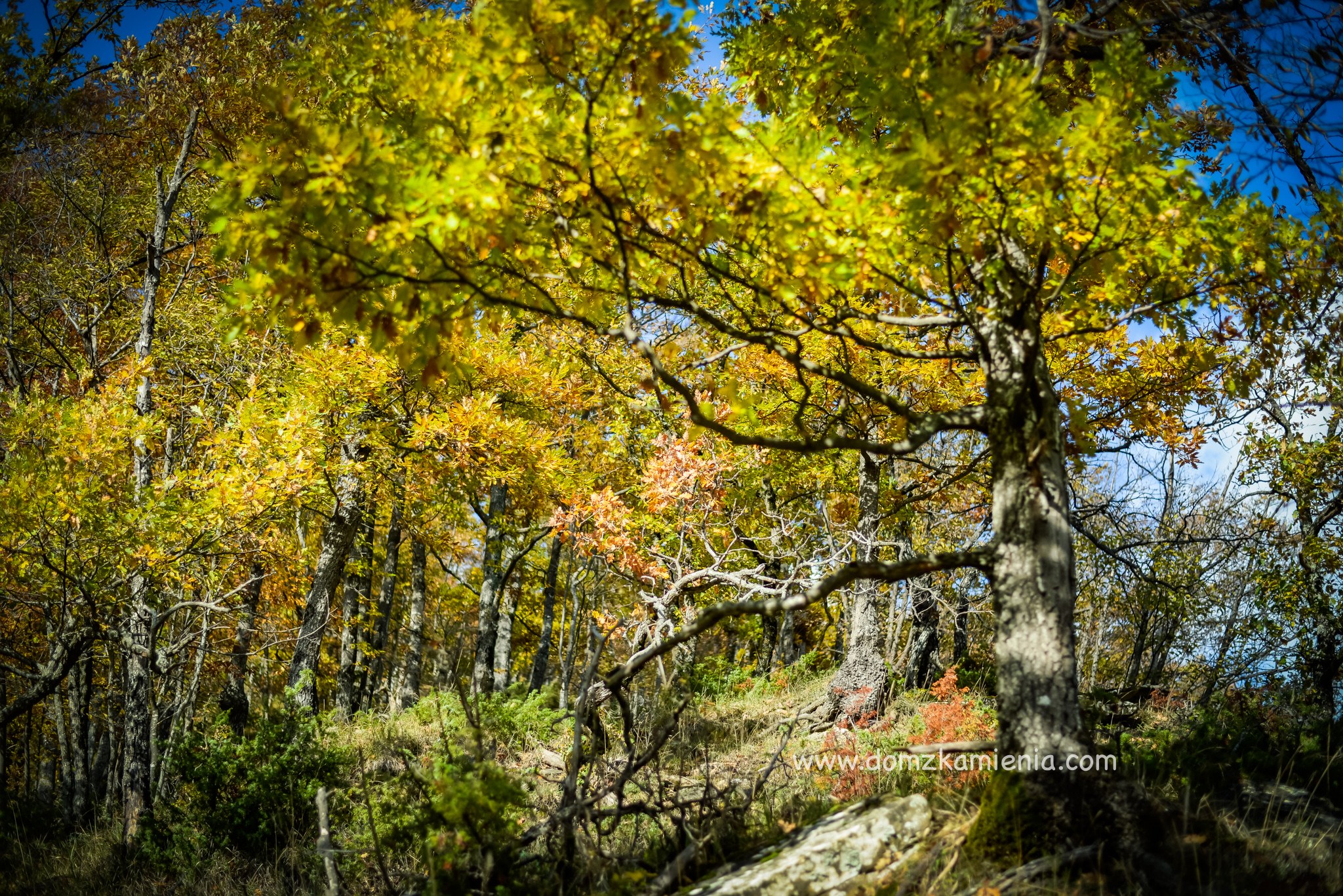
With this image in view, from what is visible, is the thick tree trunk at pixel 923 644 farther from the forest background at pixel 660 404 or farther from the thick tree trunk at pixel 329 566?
the thick tree trunk at pixel 329 566

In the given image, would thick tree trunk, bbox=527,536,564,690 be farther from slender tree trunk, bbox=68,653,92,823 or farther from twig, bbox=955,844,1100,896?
twig, bbox=955,844,1100,896

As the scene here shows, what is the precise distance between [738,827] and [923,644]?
30.0ft

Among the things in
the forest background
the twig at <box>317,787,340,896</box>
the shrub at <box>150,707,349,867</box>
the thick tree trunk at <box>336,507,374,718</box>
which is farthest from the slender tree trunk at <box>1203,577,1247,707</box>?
the thick tree trunk at <box>336,507,374,718</box>

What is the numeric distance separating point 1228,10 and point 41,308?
49.7ft

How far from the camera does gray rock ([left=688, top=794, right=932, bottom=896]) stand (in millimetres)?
2924

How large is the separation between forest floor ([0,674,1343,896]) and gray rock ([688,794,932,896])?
0.10 meters

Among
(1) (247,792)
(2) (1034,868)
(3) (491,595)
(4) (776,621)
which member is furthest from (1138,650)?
(4) (776,621)

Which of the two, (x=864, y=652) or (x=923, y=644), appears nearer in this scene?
(x=864, y=652)

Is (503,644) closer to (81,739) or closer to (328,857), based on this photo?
(81,739)

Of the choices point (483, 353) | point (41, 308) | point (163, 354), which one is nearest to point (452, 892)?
point (483, 353)

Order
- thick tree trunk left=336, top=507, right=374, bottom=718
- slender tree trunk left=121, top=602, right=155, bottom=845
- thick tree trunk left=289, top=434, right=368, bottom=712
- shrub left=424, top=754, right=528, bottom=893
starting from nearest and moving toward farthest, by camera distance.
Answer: shrub left=424, top=754, right=528, bottom=893 < slender tree trunk left=121, top=602, right=155, bottom=845 < thick tree trunk left=289, top=434, right=368, bottom=712 < thick tree trunk left=336, top=507, right=374, bottom=718

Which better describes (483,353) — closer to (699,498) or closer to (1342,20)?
(699,498)

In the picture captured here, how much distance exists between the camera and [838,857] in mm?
3041

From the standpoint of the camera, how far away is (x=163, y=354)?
1005 cm
